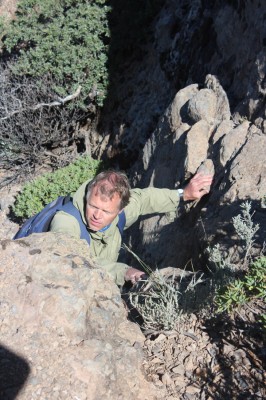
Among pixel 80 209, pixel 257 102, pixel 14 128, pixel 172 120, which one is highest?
pixel 257 102

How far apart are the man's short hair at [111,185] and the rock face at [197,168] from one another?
74 cm

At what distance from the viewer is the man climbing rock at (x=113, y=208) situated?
156 inches

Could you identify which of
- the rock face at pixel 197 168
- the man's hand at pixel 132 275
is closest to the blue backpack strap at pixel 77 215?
the man's hand at pixel 132 275

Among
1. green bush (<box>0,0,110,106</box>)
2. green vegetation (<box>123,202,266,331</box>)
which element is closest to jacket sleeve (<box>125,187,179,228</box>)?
green vegetation (<box>123,202,266,331</box>)

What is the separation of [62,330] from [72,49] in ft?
24.0

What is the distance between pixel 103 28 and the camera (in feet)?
31.2

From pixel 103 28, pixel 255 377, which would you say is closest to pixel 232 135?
pixel 255 377

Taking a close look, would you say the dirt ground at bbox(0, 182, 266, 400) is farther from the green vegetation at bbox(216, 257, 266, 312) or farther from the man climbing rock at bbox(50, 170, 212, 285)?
the man climbing rock at bbox(50, 170, 212, 285)

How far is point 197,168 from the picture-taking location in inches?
194

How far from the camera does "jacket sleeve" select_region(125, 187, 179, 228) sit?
4504 mm

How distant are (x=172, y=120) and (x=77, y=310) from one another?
3207 mm

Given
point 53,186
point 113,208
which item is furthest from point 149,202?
point 53,186

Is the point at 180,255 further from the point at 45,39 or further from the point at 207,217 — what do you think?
the point at 45,39

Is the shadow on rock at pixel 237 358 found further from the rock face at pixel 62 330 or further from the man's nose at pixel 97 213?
the man's nose at pixel 97 213
